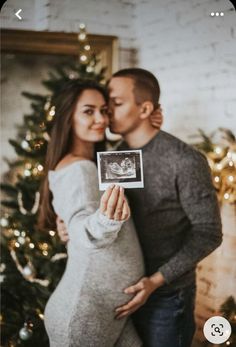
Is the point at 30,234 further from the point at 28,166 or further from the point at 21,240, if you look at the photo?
the point at 28,166

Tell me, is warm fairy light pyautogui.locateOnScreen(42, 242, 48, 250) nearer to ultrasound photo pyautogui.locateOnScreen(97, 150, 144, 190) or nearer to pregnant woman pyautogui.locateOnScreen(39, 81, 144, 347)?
pregnant woman pyautogui.locateOnScreen(39, 81, 144, 347)

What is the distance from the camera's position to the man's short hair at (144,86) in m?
1.26

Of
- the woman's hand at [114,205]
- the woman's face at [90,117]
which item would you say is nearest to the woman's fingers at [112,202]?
the woman's hand at [114,205]

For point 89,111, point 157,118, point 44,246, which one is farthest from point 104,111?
point 44,246

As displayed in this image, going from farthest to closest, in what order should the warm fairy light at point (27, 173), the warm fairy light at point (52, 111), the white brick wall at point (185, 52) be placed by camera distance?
the warm fairy light at point (27, 173)
the warm fairy light at point (52, 111)
the white brick wall at point (185, 52)

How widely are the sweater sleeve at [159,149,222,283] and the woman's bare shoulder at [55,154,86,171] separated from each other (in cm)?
29

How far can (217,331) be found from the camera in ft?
4.06

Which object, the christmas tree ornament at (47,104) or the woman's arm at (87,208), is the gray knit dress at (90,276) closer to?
the woman's arm at (87,208)

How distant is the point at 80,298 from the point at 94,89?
588 millimetres

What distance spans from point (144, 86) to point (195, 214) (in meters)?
0.39

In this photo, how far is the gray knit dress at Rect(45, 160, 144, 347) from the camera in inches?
46.2

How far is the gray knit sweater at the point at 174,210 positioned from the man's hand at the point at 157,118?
28mm

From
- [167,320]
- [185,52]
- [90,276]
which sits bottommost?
[167,320]

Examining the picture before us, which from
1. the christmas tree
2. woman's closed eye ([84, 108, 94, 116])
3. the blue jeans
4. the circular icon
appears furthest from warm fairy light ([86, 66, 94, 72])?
the circular icon
